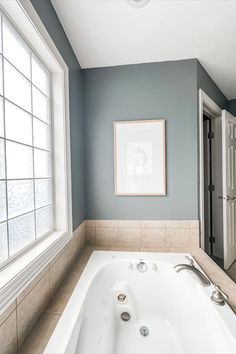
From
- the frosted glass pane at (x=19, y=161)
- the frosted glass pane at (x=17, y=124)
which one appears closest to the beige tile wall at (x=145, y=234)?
the frosted glass pane at (x=19, y=161)

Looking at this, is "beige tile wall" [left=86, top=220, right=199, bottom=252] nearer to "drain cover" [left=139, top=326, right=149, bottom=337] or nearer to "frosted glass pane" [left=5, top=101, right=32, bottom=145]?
"drain cover" [left=139, top=326, right=149, bottom=337]

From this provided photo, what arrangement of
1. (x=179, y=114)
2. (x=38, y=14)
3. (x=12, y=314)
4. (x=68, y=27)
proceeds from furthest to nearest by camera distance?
1. (x=179, y=114)
2. (x=68, y=27)
3. (x=38, y=14)
4. (x=12, y=314)

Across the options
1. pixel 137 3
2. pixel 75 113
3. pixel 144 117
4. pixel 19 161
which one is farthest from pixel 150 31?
pixel 19 161

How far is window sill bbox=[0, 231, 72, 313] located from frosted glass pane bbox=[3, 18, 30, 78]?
1072mm

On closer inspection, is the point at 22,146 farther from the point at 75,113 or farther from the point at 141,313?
the point at 141,313

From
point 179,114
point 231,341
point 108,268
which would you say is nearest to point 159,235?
point 108,268

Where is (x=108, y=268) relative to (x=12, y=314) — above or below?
below

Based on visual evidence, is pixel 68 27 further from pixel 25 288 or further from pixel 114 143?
pixel 25 288

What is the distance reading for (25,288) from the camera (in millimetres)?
781

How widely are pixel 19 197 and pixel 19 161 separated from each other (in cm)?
21

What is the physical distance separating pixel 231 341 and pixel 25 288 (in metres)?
1.02

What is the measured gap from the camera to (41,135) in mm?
1173

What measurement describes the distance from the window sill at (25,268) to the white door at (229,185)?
1.99 m

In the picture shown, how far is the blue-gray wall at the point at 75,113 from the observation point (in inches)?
46.1
